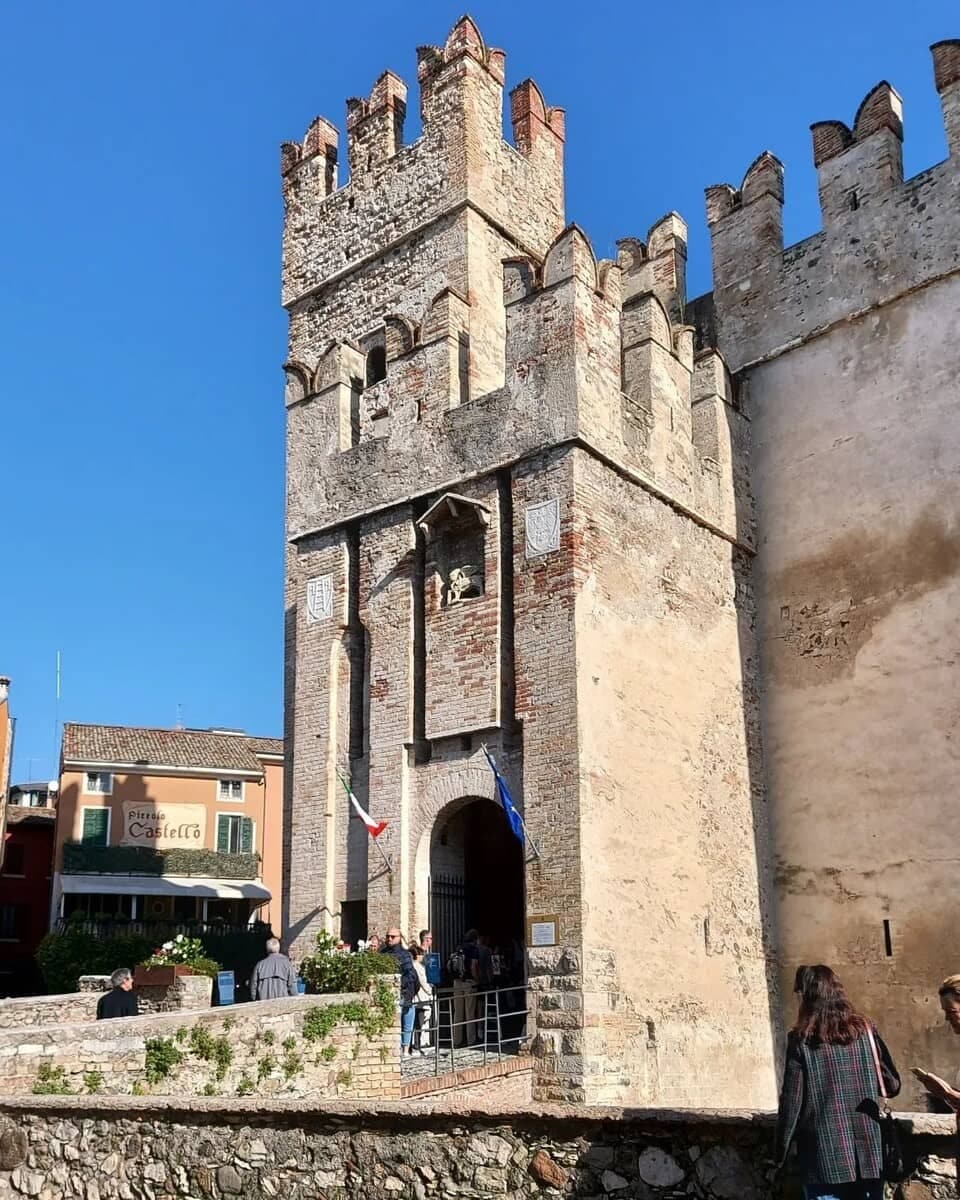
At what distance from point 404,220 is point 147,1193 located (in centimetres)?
1498

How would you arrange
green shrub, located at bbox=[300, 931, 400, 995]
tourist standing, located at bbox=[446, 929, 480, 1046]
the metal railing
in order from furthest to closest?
tourist standing, located at bbox=[446, 929, 480, 1046] < the metal railing < green shrub, located at bbox=[300, 931, 400, 995]

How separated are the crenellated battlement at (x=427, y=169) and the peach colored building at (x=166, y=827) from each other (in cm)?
1868

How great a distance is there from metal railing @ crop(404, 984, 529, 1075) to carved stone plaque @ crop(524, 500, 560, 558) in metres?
4.91

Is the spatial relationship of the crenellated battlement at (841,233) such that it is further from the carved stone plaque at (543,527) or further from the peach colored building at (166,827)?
the peach colored building at (166,827)

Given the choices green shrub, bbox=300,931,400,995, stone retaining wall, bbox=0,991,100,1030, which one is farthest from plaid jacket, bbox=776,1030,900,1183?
stone retaining wall, bbox=0,991,100,1030

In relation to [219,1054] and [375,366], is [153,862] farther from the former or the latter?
[219,1054]

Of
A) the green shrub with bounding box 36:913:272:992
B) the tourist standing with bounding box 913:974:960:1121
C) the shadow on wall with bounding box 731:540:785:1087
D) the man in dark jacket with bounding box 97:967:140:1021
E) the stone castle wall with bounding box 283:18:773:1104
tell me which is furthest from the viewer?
the green shrub with bounding box 36:913:272:992

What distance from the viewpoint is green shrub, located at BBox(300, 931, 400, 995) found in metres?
12.7

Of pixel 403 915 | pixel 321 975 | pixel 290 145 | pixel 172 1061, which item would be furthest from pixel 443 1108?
pixel 290 145

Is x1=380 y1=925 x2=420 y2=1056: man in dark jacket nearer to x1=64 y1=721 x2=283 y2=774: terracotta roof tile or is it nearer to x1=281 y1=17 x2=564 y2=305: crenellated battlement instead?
x1=281 y1=17 x2=564 y2=305: crenellated battlement

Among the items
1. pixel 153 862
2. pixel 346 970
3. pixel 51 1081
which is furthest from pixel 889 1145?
pixel 153 862

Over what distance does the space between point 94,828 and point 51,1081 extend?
89.0 feet

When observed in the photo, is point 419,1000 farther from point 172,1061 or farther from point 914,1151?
point 914,1151

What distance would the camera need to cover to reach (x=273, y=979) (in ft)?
44.0
